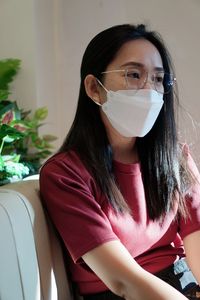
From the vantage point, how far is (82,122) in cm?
102

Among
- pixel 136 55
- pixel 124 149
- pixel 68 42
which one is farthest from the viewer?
pixel 68 42

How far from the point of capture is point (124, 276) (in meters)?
0.77

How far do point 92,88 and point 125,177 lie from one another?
10.5 inches

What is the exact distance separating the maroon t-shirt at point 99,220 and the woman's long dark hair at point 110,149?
3 centimetres

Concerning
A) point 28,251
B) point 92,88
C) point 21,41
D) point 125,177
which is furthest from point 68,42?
point 28,251

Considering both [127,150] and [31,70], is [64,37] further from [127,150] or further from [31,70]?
[127,150]

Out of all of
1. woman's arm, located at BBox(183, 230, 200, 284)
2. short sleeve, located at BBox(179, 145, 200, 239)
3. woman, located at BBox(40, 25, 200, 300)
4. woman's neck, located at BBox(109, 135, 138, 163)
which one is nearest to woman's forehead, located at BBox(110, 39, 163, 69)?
woman, located at BBox(40, 25, 200, 300)

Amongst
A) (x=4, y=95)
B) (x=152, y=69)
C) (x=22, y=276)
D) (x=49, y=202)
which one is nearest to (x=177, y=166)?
(x=152, y=69)

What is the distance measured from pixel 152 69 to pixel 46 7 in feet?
2.58

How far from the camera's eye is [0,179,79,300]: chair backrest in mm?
753

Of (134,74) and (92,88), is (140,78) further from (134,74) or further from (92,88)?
(92,88)

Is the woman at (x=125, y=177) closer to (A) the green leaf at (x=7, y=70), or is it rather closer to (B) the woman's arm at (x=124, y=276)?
(B) the woman's arm at (x=124, y=276)

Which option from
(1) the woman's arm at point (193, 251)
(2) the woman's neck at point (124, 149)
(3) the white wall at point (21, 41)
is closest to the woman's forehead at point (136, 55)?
(2) the woman's neck at point (124, 149)

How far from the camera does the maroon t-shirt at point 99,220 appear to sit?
82cm
